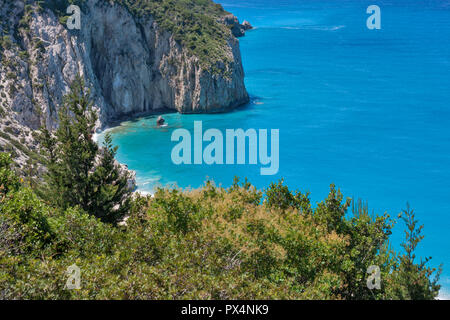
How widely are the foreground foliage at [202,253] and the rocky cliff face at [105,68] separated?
100 ft

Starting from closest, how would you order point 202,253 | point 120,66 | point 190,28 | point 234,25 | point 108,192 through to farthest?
point 202,253 < point 108,192 < point 120,66 < point 190,28 < point 234,25

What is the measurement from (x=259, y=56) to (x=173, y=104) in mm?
45259

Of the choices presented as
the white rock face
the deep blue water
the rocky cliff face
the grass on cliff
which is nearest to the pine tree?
the deep blue water

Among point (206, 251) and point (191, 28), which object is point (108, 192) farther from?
point (191, 28)

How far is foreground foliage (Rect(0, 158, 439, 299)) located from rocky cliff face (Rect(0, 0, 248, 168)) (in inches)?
1204

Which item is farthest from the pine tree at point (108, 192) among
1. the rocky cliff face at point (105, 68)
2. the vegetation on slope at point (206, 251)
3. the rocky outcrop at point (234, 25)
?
the rocky outcrop at point (234, 25)

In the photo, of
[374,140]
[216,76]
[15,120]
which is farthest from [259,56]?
[15,120]

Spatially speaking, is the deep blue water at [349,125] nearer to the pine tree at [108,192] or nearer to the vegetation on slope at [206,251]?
the vegetation on slope at [206,251]

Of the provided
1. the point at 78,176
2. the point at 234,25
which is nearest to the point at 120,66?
the point at 78,176

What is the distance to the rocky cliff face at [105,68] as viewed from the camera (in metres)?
50.8

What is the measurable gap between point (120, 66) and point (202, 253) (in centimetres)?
5735

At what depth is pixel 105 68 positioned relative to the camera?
222ft

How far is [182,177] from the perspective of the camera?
51.0 m
